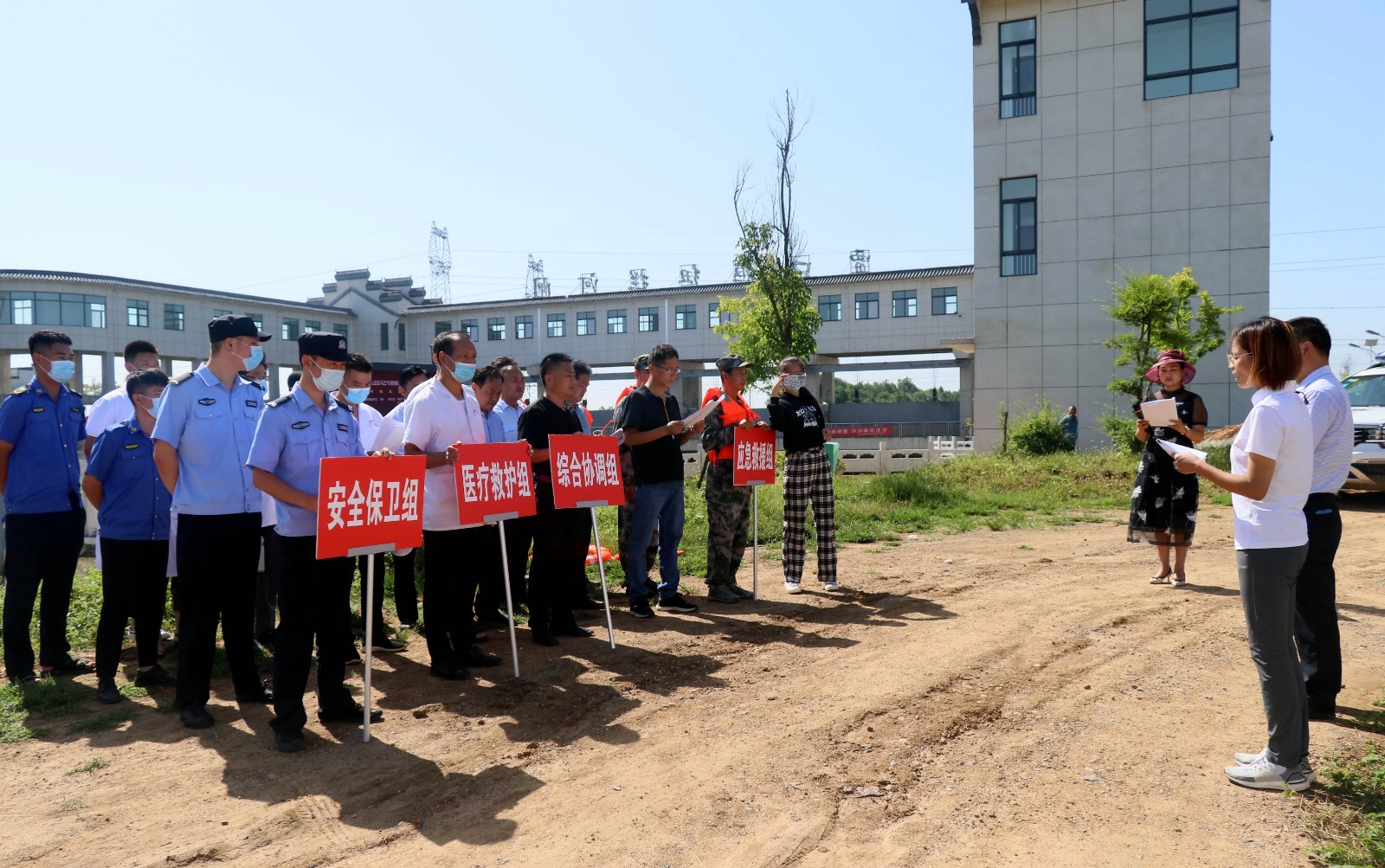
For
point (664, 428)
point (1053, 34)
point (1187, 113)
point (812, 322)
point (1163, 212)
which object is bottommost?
point (664, 428)

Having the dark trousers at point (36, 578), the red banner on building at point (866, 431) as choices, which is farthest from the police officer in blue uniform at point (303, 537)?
the red banner on building at point (866, 431)

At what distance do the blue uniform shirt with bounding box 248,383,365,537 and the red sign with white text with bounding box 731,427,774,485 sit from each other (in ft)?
12.1

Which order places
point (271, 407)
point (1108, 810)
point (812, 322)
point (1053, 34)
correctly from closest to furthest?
point (1108, 810) → point (271, 407) → point (812, 322) → point (1053, 34)

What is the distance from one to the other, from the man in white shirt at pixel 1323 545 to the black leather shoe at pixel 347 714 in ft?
15.9

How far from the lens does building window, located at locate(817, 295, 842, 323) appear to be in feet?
160

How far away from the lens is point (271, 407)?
4.78 meters

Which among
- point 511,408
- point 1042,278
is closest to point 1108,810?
point 511,408

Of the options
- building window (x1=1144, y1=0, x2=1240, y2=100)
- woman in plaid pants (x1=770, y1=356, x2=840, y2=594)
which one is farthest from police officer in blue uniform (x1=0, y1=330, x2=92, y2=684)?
building window (x1=1144, y1=0, x2=1240, y2=100)

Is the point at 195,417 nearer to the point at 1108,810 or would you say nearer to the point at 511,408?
the point at 511,408

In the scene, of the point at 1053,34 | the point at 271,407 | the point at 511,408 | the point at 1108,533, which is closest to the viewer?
the point at 271,407

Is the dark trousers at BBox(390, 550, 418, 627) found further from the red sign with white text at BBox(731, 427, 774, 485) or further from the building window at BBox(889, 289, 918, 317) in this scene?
the building window at BBox(889, 289, 918, 317)

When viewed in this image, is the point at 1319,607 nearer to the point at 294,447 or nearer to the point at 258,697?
the point at 294,447

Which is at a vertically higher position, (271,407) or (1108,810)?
(271,407)

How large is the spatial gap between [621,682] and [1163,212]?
24071 millimetres
